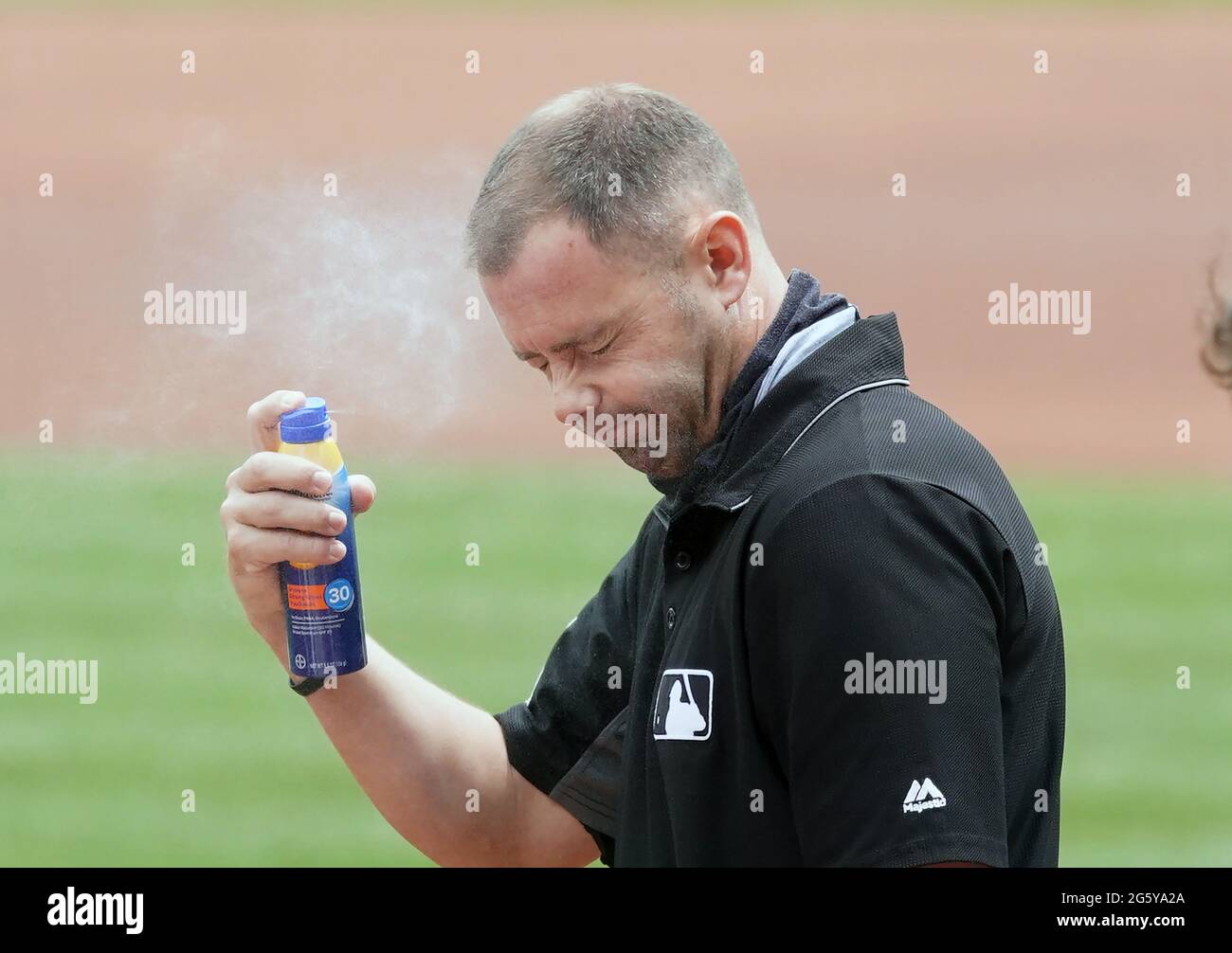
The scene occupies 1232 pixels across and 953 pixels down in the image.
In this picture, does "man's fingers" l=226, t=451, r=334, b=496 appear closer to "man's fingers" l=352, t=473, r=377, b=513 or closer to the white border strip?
"man's fingers" l=352, t=473, r=377, b=513

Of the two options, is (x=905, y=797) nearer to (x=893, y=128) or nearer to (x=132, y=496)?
(x=132, y=496)

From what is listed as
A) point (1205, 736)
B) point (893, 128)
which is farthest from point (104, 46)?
point (1205, 736)

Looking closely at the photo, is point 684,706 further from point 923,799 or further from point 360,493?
point 360,493

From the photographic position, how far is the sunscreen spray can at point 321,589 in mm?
2371

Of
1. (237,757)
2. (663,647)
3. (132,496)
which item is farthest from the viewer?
(132,496)

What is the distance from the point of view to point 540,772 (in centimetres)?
263

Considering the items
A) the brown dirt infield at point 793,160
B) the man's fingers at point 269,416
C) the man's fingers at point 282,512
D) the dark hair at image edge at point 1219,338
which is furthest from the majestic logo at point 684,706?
the brown dirt infield at point 793,160

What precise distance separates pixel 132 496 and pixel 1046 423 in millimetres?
7442

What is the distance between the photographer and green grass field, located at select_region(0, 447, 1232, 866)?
7.30m

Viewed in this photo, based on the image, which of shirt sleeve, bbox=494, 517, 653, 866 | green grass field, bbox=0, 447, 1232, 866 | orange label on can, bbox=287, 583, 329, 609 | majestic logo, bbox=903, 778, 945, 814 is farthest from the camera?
green grass field, bbox=0, 447, 1232, 866

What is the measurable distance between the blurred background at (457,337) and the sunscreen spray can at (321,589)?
0.82 metres

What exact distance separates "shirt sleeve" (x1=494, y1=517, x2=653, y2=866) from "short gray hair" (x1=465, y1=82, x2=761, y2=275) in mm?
615

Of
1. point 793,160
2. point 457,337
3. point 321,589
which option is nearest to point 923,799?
point 321,589

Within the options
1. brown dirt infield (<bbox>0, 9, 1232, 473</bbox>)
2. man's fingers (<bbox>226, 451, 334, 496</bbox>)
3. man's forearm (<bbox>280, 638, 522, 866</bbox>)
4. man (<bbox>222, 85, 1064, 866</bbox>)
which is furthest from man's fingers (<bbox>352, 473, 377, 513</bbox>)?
brown dirt infield (<bbox>0, 9, 1232, 473</bbox>)
